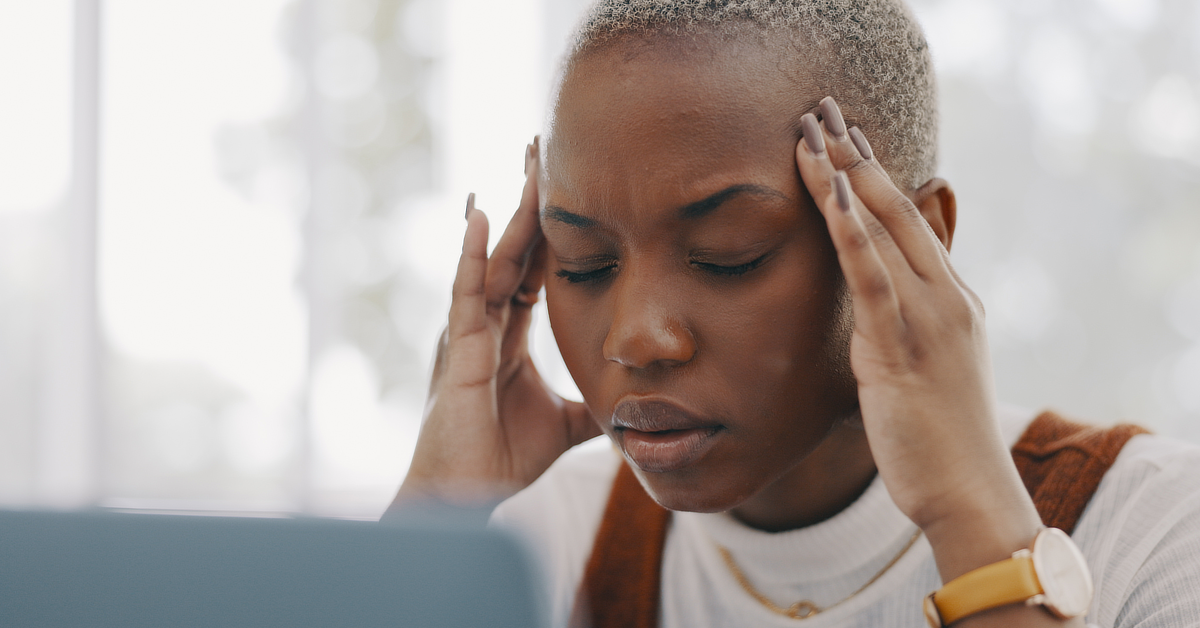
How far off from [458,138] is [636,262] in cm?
244

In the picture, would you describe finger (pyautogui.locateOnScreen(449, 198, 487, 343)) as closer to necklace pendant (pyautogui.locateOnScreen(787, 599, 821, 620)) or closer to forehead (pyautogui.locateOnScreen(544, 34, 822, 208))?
forehead (pyautogui.locateOnScreen(544, 34, 822, 208))

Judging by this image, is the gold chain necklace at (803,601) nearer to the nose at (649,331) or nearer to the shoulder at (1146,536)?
the shoulder at (1146,536)

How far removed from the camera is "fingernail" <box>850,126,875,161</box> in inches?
31.0

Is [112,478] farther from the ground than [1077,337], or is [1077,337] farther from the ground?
[1077,337]

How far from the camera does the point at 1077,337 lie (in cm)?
257

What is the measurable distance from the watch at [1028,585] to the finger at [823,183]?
8.9 inches

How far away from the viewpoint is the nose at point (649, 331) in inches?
29.7

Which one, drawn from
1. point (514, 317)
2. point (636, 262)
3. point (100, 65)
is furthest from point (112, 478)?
point (636, 262)

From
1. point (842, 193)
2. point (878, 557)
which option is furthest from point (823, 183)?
point (878, 557)

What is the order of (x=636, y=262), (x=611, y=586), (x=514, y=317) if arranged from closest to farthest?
(x=636, y=262), (x=611, y=586), (x=514, y=317)

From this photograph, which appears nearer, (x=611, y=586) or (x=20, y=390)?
(x=611, y=586)

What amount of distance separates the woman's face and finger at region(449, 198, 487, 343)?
31 cm

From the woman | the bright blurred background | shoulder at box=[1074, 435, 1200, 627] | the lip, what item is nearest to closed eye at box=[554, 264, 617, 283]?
the woman

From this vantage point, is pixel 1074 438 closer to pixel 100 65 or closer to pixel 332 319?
pixel 332 319
